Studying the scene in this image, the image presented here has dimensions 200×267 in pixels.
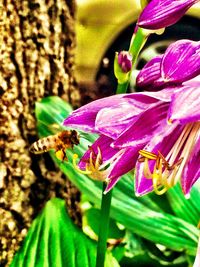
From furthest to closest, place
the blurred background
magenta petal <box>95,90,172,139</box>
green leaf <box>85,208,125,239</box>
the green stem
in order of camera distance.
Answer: the blurred background
green leaf <box>85,208,125,239</box>
the green stem
magenta petal <box>95,90,172,139</box>

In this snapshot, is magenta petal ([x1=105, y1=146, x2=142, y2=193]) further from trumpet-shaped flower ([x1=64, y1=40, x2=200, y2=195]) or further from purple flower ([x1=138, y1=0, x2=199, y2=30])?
purple flower ([x1=138, y1=0, x2=199, y2=30])

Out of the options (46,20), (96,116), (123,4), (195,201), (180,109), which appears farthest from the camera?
(123,4)

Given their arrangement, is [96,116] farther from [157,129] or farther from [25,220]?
[25,220]

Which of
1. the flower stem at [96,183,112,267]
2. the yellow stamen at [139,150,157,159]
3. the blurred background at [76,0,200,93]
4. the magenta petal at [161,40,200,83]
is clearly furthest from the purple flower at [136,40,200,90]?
the blurred background at [76,0,200,93]

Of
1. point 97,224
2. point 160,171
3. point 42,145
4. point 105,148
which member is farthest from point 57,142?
point 97,224

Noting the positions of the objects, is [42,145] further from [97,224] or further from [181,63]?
[97,224]

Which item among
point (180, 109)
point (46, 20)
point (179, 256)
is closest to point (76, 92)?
point (46, 20)
